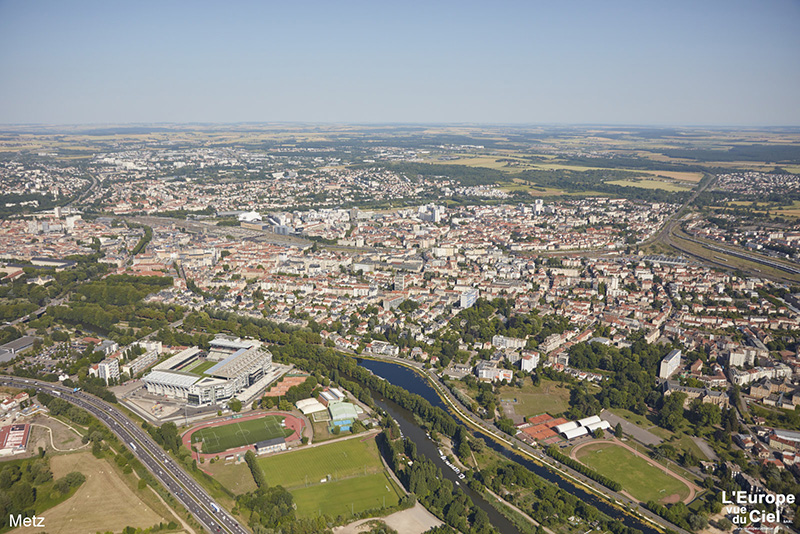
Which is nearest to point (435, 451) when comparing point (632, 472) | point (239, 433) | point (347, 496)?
point (347, 496)

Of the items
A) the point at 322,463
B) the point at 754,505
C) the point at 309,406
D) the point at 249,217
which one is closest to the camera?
the point at 754,505

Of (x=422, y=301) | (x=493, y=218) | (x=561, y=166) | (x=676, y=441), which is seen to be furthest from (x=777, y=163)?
(x=676, y=441)

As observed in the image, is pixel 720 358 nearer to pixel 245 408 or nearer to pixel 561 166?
pixel 245 408

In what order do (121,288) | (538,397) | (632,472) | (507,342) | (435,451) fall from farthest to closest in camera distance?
(121,288) → (507,342) → (538,397) → (435,451) → (632,472)

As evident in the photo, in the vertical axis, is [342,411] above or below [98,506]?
above

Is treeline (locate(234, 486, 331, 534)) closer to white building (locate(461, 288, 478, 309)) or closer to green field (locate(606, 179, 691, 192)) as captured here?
white building (locate(461, 288, 478, 309))

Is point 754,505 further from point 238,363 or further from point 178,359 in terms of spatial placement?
point 178,359

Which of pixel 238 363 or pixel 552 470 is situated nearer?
pixel 552 470
